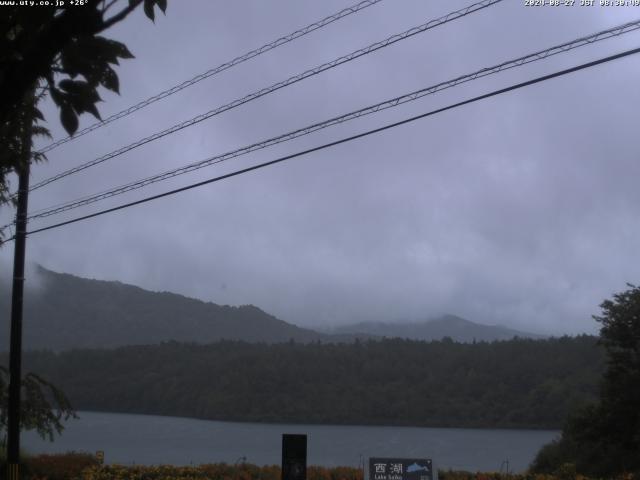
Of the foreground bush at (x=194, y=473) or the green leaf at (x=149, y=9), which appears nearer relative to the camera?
the green leaf at (x=149, y=9)

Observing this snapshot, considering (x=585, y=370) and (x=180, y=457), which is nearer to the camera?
(x=180, y=457)

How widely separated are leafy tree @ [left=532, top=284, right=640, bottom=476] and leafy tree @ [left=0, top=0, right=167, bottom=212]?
21955 millimetres

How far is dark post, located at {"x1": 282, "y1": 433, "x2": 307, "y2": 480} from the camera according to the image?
398 inches

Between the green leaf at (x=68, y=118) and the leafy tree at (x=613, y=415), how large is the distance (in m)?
22.0

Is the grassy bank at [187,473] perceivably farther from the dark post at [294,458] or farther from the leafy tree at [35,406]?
the dark post at [294,458]

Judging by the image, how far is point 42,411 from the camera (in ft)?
54.2

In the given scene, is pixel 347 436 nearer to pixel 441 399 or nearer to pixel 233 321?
pixel 441 399

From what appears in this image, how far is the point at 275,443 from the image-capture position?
28359mm

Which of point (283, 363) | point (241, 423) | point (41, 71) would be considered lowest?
point (241, 423)

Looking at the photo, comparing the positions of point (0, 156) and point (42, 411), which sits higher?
point (0, 156)

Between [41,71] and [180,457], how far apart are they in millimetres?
22464

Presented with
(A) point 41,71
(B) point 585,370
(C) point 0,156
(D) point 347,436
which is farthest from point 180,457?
(A) point 41,71

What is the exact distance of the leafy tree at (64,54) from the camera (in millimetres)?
3268

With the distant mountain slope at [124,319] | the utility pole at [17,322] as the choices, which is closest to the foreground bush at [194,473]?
the utility pole at [17,322]
